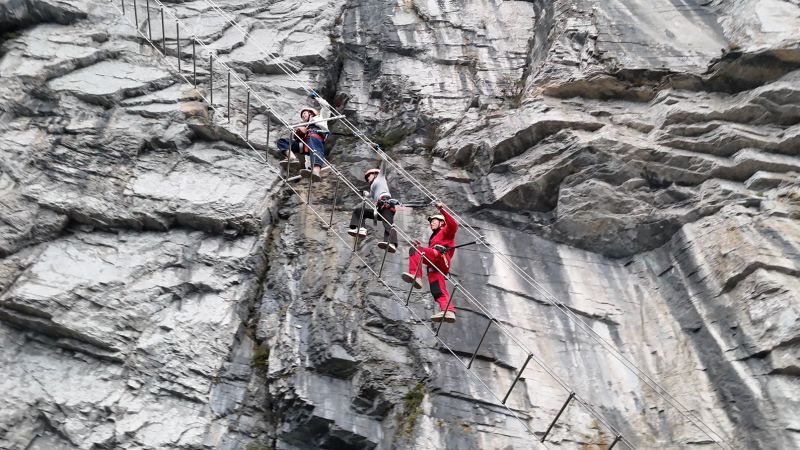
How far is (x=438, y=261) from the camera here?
1047 centimetres

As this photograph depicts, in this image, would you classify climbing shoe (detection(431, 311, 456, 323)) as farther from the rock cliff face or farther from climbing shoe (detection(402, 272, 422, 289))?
the rock cliff face

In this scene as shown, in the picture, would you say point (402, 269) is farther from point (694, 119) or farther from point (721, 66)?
point (721, 66)

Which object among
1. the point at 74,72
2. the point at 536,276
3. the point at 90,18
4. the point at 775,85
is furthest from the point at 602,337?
the point at 90,18

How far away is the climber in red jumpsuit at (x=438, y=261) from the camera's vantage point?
10117 mm

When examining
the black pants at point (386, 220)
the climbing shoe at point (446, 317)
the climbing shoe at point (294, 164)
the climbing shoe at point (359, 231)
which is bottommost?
the climbing shoe at point (446, 317)

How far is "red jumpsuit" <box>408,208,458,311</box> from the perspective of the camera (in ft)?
33.6

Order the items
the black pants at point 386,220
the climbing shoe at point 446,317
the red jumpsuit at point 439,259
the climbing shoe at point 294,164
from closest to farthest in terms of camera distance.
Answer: the climbing shoe at point 446,317 < the red jumpsuit at point 439,259 < the black pants at point 386,220 < the climbing shoe at point 294,164

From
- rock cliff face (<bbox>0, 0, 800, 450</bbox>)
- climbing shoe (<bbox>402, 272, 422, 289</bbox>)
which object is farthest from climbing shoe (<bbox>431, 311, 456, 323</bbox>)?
rock cliff face (<bbox>0, 0, 800, 450</bbox>)

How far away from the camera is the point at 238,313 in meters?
11.2

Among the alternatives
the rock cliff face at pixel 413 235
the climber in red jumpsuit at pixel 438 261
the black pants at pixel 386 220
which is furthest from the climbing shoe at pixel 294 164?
the climber in red jumpsuit at pixel 438 261

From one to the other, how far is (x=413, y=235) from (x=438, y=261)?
2.02m

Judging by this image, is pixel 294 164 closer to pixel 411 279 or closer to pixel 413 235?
pixel 413 235

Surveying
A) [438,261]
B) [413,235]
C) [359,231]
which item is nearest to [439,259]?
[438,261]

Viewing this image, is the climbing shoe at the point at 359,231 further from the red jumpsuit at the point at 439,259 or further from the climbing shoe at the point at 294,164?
the climbing shoe at the point at 294,164
